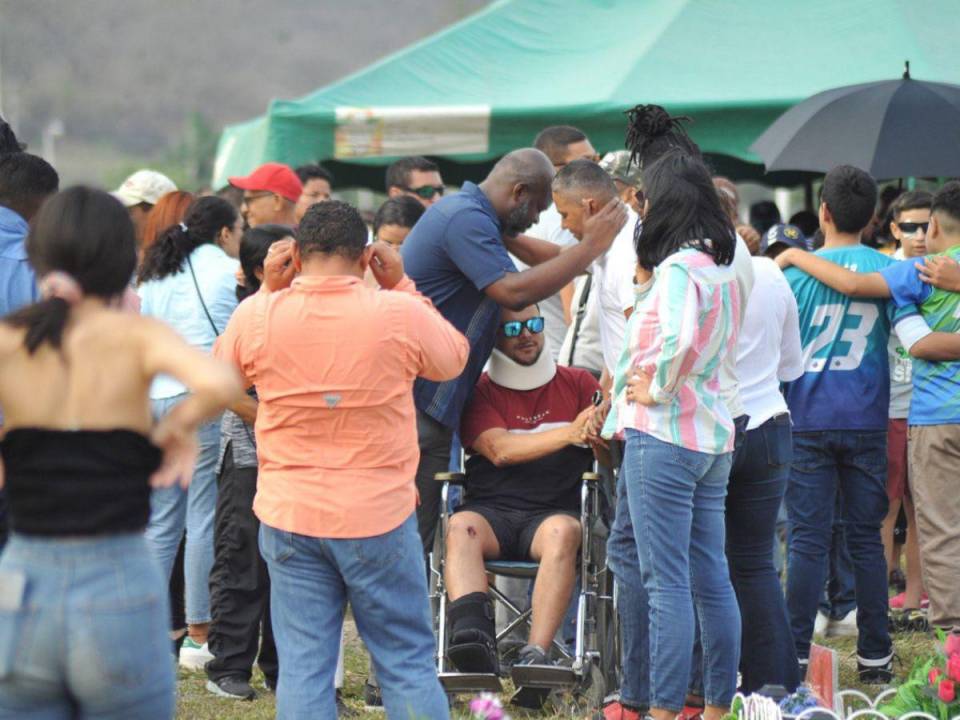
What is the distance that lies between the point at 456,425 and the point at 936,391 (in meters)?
1.89

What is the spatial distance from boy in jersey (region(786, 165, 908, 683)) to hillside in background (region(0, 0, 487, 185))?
9449 cm

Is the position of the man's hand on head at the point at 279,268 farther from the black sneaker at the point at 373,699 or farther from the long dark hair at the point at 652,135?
the black sneaker at the point at 373,699

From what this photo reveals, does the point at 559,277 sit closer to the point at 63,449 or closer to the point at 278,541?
the point at 278,541

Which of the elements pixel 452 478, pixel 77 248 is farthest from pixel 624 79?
pixel 77 248

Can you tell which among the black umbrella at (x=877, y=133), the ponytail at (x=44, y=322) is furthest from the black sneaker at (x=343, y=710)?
the black umbrella at (x=877, y=133)

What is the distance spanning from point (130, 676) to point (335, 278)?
141 cm

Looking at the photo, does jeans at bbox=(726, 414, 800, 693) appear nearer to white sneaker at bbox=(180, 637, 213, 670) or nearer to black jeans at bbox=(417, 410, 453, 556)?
black jeans at bbox=(417, 410, 453, 556)

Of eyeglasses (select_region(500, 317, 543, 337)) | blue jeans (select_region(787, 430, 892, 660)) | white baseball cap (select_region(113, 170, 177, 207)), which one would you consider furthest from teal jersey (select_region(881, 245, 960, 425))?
white baseball cap (select_region(113, 170, 177, 207))

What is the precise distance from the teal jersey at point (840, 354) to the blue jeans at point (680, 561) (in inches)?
52.5

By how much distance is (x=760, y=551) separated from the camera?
489cm

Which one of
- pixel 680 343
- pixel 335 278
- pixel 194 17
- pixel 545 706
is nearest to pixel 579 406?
pixel 545 706

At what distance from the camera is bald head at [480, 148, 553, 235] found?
17.8 feet

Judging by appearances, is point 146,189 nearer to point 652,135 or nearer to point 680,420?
point 652,135

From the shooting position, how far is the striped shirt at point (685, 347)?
4242 millimetres
